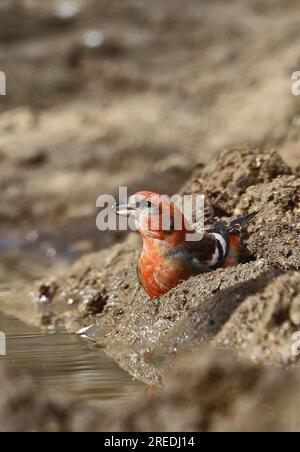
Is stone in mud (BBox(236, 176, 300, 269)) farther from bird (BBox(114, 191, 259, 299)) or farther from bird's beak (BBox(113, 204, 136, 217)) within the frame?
bird's beak (BBox(113, 204, 136, 217))

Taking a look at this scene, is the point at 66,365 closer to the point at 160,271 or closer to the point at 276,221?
the point at 160,271

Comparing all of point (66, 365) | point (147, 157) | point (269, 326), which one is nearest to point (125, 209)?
point (66, 365)

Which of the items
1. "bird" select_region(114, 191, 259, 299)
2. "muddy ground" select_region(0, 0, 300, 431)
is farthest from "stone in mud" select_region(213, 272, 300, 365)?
"bird" select_region(114, 191, 259, 299)

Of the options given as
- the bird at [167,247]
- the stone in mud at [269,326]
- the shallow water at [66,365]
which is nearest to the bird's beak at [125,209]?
the bird at [167,247]

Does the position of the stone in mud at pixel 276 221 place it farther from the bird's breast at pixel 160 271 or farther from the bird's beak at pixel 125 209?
the bird's beak at pixel 125 209

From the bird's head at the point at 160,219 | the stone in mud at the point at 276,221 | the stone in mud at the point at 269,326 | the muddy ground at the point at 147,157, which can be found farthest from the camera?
the stone in mud at the point at 276,221

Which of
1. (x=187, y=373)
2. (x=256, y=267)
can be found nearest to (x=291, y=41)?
(x=256, y=267)
